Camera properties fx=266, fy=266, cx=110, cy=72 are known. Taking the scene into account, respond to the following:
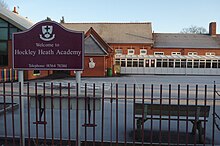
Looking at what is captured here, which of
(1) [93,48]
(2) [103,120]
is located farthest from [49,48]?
(1) [93,48]

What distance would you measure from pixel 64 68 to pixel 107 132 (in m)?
2.29

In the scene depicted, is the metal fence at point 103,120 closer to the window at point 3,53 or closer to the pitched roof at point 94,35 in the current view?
the window at point 3,53

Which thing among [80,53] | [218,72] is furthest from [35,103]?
[218,72]

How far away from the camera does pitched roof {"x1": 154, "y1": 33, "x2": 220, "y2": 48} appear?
4372 cm

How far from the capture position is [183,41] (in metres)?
45.6

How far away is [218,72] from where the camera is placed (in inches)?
1457

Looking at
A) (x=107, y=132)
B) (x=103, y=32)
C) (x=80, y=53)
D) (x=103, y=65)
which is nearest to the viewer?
(x=80, y=53)

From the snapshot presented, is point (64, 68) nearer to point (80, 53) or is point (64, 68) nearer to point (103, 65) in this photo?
point (80, 53)

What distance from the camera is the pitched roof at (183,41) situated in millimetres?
43719

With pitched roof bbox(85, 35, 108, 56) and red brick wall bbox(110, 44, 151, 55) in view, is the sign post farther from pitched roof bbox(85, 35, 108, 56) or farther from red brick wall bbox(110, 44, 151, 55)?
red brick wall bbox(110, 44, 151, 55)

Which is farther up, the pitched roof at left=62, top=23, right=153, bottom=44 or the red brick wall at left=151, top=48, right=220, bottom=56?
the pitched roof at left=62, top=23, right=153, bottom=44

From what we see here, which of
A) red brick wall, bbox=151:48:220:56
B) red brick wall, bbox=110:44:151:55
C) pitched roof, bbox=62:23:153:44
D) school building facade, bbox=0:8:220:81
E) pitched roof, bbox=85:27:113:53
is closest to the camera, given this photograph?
school building facade, bbox=0:8:220:81

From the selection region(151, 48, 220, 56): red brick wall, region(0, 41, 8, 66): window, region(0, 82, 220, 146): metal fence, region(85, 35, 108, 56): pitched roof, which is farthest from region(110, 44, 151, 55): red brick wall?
region(0, 82, 220, 146): metal fence

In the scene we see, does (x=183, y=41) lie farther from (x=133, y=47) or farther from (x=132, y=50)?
(x=132, y=50)
